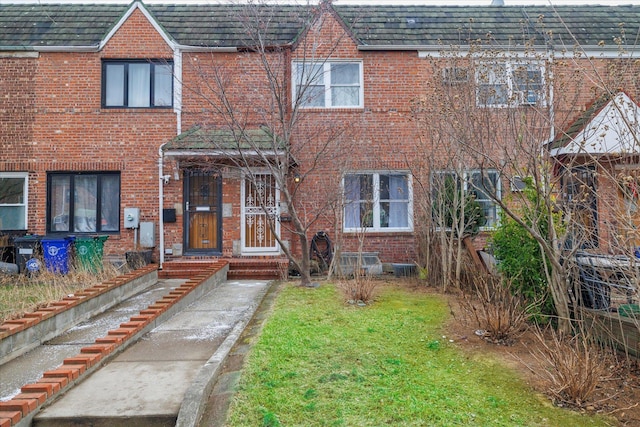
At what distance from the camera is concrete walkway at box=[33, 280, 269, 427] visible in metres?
3.50

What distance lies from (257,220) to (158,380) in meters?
7.45

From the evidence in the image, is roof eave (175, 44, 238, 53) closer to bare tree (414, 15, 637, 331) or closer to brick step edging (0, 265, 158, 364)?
brick step edging (0, 265, 158, 364)

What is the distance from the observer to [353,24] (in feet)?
37.6

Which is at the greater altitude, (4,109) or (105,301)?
(4,109)

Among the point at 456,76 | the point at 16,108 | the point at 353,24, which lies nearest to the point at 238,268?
the point at 456,76

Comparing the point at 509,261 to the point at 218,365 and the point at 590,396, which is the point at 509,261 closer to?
the point at 590,396

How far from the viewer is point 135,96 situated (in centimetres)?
1173

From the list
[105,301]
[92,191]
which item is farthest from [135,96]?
[105,301]

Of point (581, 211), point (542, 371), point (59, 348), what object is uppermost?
point (581, 211)

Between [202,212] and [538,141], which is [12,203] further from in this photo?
[538,141]

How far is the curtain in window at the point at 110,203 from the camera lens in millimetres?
11656

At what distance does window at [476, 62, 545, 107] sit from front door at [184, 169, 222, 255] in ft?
25.0

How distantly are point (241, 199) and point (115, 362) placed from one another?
6.96 meters

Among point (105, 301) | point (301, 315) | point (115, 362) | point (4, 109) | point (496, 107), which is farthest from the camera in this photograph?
point (4, 109)
